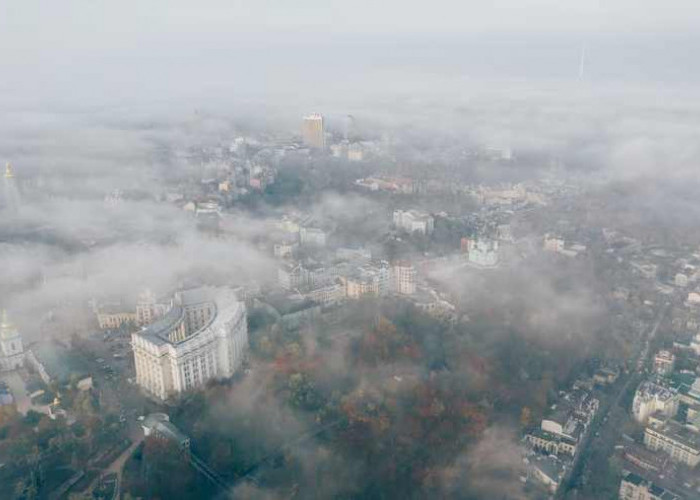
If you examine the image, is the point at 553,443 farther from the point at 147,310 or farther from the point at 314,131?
the point at 314,131

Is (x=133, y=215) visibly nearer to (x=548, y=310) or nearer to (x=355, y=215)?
(x=355, y=215)

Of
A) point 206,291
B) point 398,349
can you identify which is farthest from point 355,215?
point 398,349

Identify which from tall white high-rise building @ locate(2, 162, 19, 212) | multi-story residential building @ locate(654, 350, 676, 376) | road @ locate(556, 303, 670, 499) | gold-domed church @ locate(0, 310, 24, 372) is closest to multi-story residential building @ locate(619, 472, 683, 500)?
road @ locate(556, 303, 670, 499)

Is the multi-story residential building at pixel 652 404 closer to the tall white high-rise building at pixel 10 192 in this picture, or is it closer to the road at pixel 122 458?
the road at pixel 122 458

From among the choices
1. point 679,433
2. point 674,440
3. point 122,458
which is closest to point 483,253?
point 679,433

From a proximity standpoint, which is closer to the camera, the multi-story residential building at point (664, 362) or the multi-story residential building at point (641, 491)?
the multi-story residential building at point (641, 491)

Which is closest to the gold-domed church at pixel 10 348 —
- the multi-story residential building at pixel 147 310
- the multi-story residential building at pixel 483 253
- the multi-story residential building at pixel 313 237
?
the multi-story residential building at pixel 147 310

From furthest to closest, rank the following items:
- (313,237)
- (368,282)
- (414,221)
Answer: (414,221) < (313,237) < (368,282)

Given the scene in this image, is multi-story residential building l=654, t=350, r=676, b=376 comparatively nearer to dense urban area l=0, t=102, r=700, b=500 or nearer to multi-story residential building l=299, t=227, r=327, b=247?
dense urban area l=0, t=102, r=700, b=500
